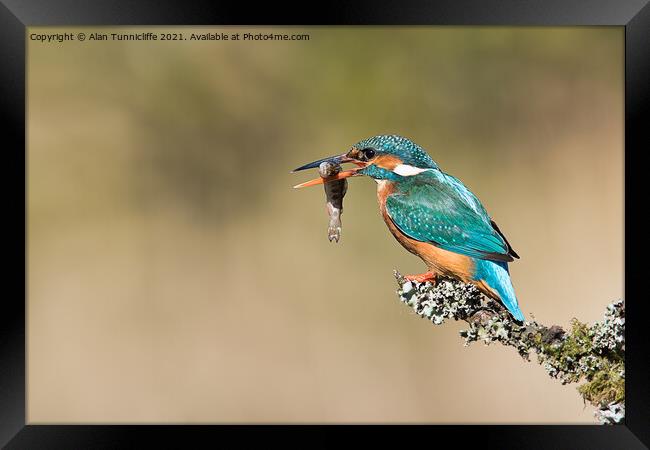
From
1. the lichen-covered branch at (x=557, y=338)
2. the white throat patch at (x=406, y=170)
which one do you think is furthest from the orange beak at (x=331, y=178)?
the lichen-covered branch at (x=557, y=338)

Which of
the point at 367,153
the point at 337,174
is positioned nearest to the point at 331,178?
the point at 337,174

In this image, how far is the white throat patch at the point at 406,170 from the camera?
2.46 meters

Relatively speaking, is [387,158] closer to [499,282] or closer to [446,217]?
[446,217]

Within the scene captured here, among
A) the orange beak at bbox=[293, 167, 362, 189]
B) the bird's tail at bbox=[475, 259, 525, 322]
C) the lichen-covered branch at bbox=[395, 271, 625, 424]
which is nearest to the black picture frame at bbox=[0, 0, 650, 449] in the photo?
the lichen-covered branch at bbox=[395, 271, 625, 424]

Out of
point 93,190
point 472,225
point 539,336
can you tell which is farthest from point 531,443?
point 93,190

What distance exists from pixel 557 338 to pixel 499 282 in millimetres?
309

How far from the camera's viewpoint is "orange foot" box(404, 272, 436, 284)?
2428mm

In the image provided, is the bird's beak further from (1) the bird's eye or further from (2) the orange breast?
(2) the orange breast

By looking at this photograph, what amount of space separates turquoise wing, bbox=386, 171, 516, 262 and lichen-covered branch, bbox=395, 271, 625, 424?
150mm

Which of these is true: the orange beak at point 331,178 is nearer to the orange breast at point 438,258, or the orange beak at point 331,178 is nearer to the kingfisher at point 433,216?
the kingfisher at point 433,216
